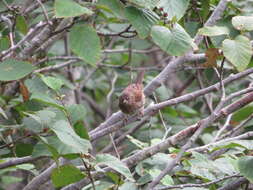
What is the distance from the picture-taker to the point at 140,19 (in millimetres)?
1591

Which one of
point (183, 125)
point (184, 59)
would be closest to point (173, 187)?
point (184, 59)

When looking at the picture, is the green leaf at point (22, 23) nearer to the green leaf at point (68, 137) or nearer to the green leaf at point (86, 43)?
the green leaf at point (86, 43)

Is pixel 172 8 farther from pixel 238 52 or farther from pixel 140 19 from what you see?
pixel 238 52

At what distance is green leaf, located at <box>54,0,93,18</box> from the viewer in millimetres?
1406

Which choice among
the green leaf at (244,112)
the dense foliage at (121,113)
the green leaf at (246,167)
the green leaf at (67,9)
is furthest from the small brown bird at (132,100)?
the green leaf at (67,9)

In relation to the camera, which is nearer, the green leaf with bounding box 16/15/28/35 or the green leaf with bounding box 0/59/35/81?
the green leaf with bounding box 0/59/35/81

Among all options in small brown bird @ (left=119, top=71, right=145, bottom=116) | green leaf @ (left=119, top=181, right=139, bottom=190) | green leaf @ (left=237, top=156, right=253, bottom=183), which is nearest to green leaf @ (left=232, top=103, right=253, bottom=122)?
small brown bird @ (left=119, top=71, right=145, bottom=116)

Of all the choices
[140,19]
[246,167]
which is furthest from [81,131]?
[246,167]

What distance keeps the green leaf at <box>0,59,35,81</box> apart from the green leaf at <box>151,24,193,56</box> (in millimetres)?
429

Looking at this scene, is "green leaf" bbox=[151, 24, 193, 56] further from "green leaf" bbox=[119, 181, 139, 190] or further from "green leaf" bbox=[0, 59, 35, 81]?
"green leaf" bbox=[119, 181, 139, 190]

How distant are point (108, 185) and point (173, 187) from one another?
1.02 ft

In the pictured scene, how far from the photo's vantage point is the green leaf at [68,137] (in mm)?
1445

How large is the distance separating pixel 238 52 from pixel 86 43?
20.0 inches

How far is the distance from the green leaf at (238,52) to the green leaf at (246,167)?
328mm
